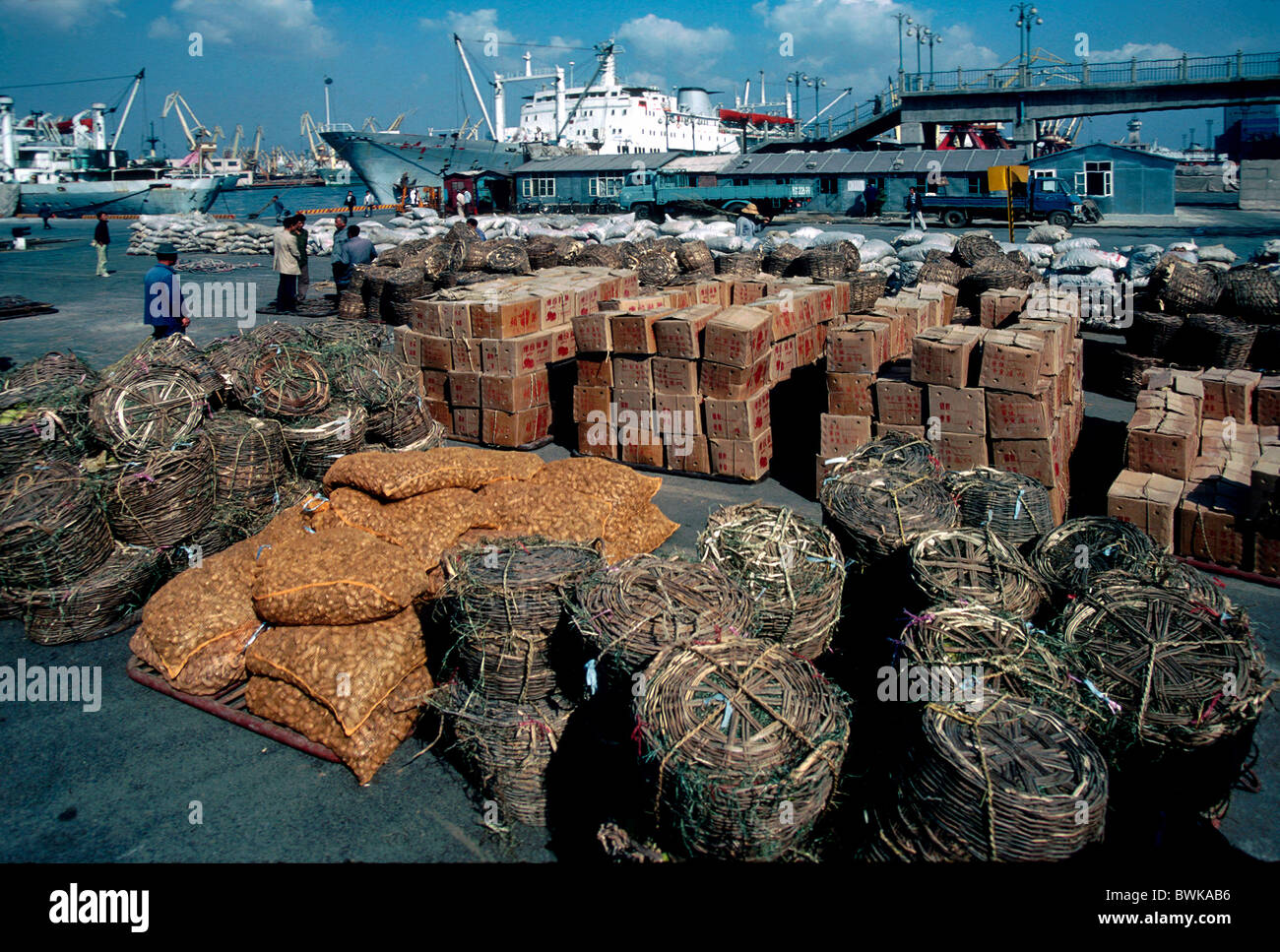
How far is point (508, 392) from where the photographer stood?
10.1 m

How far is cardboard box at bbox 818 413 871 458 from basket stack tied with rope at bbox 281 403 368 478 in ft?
15.3

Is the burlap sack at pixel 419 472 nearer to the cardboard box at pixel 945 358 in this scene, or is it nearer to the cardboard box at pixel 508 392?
the cardboard box at pixel 508 392

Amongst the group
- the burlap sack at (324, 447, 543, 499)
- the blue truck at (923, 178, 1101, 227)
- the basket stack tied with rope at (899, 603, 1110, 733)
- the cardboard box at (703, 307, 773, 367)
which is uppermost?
the blue truck at (923, 178, 1101, 227)

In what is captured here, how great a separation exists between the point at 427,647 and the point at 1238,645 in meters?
4.58

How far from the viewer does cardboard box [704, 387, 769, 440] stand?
8945 mm

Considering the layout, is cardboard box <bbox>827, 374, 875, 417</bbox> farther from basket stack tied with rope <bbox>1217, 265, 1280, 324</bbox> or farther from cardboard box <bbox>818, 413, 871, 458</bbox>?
basket stack tied with rope <bbox>1217, 265, 1280, 324</bbox>

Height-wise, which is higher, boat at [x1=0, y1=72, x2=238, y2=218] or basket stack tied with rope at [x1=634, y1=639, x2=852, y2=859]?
boat at [x1=0, y1=72, x2=238, y2=218]

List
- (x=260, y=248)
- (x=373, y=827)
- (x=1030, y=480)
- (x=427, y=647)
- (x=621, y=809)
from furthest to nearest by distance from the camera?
1. (x=260, y=248)
2. (x=1030, y=480)
3. (x=427, y=647)
4. (x=373, y=827)
5. (x=621, y=809)

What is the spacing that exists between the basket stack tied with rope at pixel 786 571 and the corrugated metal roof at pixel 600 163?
4079 cm

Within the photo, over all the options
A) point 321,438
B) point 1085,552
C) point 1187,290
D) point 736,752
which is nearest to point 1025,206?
point 1187,290

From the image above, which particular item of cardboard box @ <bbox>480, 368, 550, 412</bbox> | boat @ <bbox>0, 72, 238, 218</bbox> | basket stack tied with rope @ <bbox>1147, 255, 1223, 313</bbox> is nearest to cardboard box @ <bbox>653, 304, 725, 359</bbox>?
cardboard box @ <bbox>480, 368, 550, 412</bbox>
